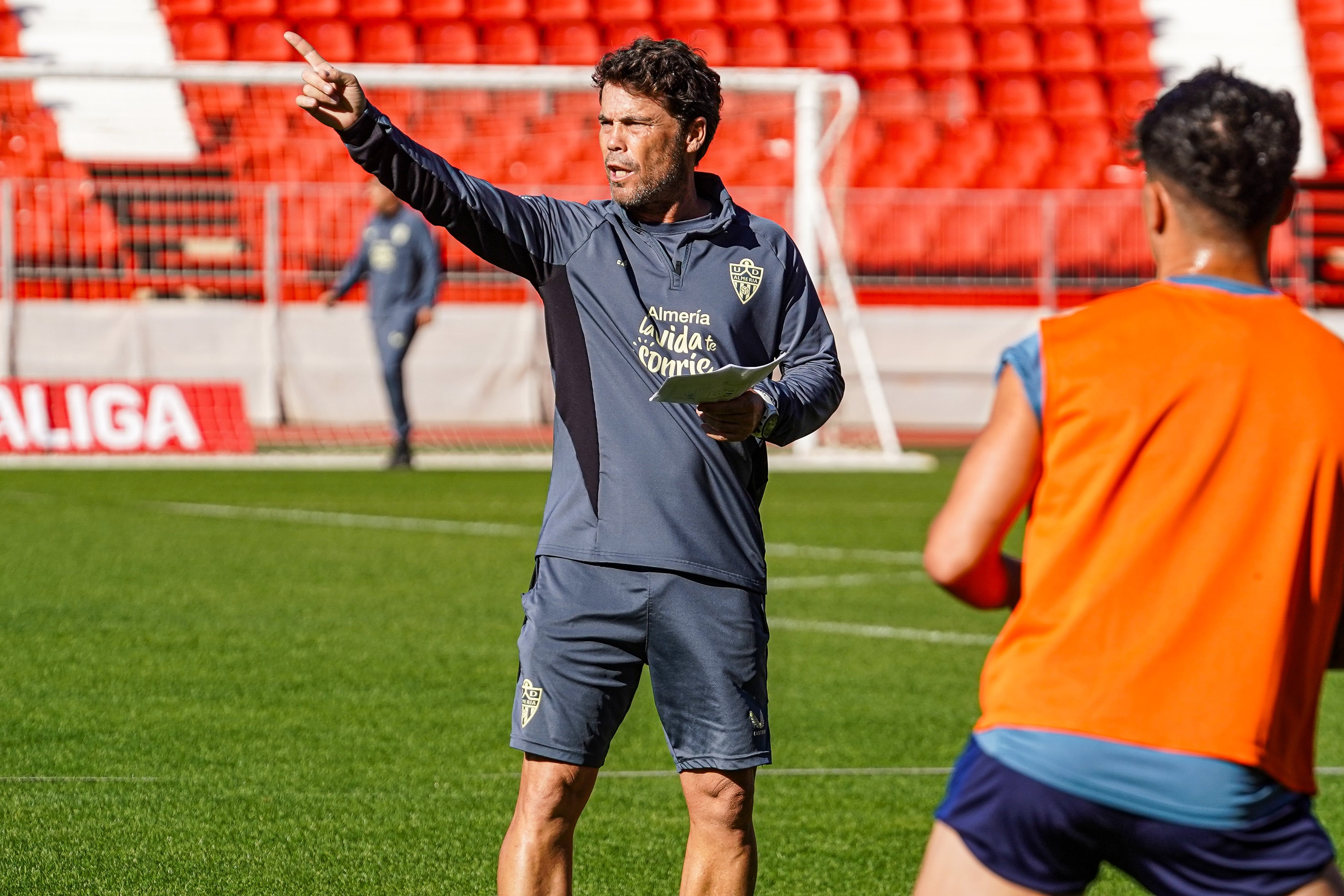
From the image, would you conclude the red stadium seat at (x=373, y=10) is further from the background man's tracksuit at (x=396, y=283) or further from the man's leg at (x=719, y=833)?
the man's leg at (x=719, y=833)

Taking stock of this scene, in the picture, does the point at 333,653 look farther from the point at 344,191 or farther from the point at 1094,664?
the point at 344,191

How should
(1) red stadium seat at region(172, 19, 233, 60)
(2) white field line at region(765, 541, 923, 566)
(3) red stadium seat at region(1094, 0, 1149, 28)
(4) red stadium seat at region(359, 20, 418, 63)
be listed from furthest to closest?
(3) red stadium seat at region(1094, 0, 1149, 28) < (4) red stadium seat at region(359, 20, 418, 63) < (1) red stadium seat at region(172, 19, 233, 60) < (2) white field line at region(765, 541, 923, 566)

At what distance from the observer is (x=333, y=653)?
7.21 meters

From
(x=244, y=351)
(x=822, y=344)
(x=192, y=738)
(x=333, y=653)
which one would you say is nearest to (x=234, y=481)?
(x=244, y=351)

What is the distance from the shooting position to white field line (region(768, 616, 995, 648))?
7957 millimetres

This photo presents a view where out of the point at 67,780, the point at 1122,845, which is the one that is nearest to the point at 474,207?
the point at 1122,845

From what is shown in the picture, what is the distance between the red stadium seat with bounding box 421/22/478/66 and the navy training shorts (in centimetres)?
1681

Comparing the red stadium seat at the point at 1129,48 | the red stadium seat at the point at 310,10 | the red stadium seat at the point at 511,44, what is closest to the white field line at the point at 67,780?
the red stadium seat at the point at 511,44

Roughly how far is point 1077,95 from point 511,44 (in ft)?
21.8

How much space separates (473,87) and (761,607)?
11903mm

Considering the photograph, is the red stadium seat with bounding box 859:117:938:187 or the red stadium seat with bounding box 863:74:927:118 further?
the red stadium seat with bounding box 859:117:938:187

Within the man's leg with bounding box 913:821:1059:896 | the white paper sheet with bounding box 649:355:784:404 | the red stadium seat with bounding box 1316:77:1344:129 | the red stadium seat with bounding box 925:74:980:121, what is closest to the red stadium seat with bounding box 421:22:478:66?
the red stadium seat with bounding box 925:74:980:121

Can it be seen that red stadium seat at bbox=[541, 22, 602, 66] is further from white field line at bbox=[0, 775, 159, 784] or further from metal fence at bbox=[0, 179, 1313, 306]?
white field line at bbox=[0, 775, 159, 784]

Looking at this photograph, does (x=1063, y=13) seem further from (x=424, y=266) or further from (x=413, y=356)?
(x=424, y=266)
